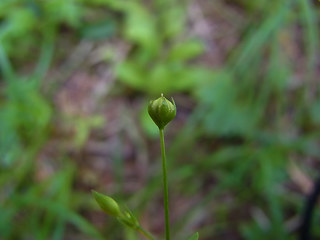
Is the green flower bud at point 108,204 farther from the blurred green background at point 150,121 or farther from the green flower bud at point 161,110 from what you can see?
the blurred green background at point 150,121

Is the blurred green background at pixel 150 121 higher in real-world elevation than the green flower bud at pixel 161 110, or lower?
lower

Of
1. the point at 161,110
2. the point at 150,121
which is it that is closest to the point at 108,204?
the point at 161,110

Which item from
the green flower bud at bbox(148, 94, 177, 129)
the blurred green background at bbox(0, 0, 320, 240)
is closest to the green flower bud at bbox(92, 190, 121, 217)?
the green flower bud at bbox(148, 94, 177, 129)

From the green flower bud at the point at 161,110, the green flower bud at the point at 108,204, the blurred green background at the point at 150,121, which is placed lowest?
the blurred green background at the point at 150,121

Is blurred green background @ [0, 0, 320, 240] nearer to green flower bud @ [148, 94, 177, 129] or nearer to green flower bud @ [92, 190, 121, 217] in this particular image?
green flower bud @ [92, 190, 121, 217]

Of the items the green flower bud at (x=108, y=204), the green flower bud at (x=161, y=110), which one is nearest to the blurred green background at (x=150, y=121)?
the green flower bud at (x=108, y=204)

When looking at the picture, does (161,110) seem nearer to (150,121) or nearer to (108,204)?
(108,204)

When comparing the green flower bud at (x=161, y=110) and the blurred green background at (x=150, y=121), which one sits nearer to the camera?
the green flower bud at (x=161, y=110)

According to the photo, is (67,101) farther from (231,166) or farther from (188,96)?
(231,166)

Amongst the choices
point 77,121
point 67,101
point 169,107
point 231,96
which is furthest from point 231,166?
point 169,107
